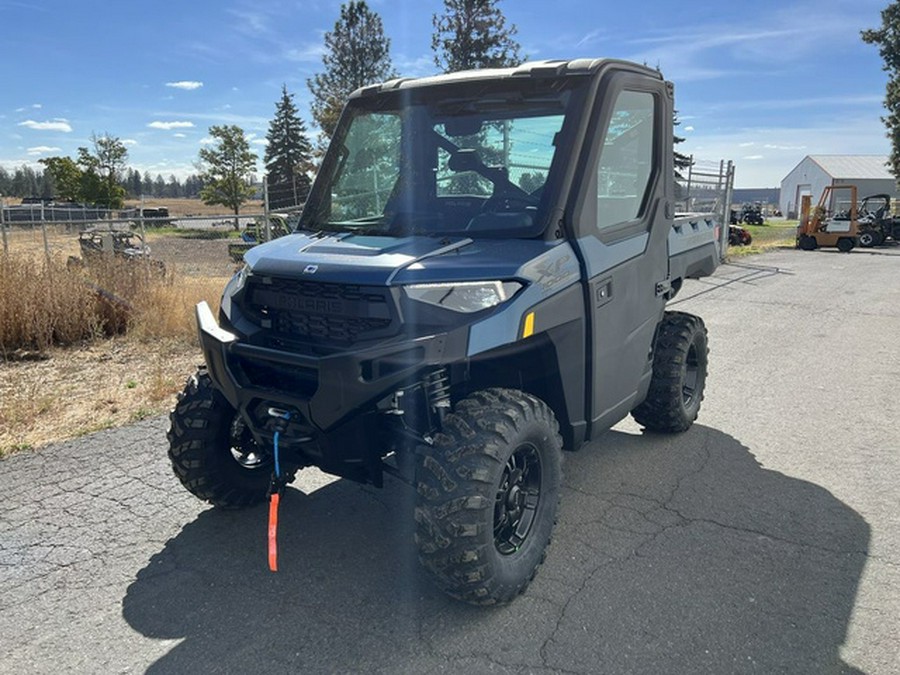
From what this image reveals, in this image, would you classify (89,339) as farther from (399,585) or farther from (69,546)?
(399,585)

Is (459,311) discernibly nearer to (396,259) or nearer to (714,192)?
(396,259)

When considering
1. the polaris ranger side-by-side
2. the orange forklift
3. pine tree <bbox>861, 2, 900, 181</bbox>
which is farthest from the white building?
the polaris ranger side-by-side

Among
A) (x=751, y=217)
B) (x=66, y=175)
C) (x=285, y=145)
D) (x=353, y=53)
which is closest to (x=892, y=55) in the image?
(x=751, y=217)

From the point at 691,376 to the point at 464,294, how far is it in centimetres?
315

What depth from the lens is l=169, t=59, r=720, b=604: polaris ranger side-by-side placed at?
2.70 m

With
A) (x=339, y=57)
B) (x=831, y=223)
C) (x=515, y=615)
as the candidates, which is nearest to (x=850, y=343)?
(x=515, y=615)

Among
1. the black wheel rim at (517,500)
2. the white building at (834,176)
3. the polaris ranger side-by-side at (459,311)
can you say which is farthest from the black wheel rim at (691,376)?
the white building at (834,176)

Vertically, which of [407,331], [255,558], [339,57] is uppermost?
[339,57]

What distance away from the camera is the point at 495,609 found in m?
2.90

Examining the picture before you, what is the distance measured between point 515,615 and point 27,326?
6.82 meters

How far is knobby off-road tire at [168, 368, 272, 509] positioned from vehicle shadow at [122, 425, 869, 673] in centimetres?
20

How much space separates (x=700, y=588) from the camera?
3.05 meters

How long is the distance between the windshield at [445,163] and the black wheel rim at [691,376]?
2.50m

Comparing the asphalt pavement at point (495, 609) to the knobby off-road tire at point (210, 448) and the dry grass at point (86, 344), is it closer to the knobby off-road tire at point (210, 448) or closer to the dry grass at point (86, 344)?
the knobby off-road tire at point (210, 448)
